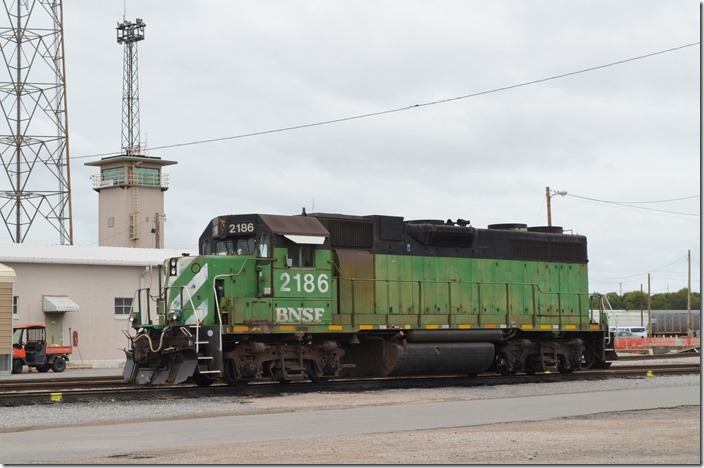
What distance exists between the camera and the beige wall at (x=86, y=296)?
35.4m

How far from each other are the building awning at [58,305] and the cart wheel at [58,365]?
7.32 ft

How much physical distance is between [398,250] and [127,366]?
622 cm

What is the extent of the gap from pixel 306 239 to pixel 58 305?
18.3 metres

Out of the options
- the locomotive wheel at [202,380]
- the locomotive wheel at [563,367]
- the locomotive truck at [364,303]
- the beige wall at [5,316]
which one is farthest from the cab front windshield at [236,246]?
the beige wall at [5,316]

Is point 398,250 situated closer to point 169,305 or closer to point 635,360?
point 169,305

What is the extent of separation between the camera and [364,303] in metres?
20.8

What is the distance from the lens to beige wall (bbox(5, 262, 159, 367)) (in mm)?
35375

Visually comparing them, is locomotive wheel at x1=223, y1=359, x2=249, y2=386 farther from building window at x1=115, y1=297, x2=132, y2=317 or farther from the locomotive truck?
building window at x1=115, y1=297, x2=132, y2=317

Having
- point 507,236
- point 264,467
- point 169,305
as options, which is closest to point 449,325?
point 507,236

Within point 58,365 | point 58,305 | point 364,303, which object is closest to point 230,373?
point 364,303

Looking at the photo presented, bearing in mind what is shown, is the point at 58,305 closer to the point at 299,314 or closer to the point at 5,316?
the point at 5,316

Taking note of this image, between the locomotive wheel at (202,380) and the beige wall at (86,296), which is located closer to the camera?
the locomotive wheel at (202,380)

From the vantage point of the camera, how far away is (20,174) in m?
46.5

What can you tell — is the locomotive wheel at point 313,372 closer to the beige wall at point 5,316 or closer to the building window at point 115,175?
the beige wall at point 5,316
